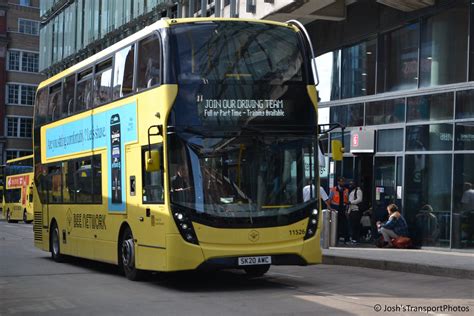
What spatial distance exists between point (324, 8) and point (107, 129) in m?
9.74

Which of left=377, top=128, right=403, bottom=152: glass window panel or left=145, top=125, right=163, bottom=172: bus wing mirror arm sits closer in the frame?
left=145, top=125, right=163, bottom=172: bus wing mirror arm

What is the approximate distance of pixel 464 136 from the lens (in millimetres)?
17625

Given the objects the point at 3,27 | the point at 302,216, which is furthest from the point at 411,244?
the point at 3,27

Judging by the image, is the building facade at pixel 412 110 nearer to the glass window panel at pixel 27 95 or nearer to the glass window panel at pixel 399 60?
the glass window panel at pixel 399 60

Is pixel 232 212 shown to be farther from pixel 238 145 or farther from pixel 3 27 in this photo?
pixel 3 27

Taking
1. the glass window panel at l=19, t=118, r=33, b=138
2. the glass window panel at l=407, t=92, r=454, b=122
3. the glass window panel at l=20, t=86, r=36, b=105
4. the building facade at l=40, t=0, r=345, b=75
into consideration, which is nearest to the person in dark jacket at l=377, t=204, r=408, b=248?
the glass window panel at l=407, t=92, r=454, b=122

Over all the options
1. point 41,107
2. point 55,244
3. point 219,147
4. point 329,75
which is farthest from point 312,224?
point 329,75

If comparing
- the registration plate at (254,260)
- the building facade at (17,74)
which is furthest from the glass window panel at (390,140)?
the building facade at (17,74)

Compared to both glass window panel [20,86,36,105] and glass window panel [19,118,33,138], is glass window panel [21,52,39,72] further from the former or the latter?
glass window panel [19,118,33,138]

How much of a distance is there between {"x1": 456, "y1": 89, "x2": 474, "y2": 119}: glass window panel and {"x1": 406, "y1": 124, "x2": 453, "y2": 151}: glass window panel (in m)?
0.42

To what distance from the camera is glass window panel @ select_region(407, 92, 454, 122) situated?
18.2 m

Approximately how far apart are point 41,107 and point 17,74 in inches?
2362

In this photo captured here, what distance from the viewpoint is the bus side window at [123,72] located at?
12.9 m

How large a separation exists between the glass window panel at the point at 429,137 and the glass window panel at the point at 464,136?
23 cm
